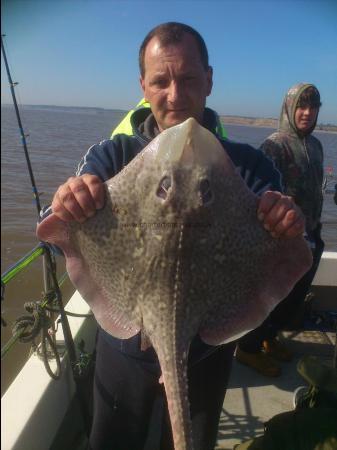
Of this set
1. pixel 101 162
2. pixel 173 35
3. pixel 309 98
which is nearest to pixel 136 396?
pixel 101 162

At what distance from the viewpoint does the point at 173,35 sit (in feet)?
6.77

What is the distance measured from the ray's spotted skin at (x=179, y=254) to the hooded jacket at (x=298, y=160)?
2.86 m

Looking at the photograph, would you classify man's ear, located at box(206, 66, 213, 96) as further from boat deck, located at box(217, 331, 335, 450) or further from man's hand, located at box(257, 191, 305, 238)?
boat deck, located at box(217, 331, 335, 450)

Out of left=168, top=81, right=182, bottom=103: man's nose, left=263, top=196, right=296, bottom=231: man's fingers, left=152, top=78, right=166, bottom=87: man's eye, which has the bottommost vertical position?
left=263, top=196, right=296, bottom=231: man's fingers

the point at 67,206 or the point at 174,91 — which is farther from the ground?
the point at 174,91

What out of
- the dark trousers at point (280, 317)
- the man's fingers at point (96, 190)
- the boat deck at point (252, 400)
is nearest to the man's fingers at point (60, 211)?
the man's fingers at point (96, 190)

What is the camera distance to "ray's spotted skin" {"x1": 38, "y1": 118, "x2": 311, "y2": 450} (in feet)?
5.30

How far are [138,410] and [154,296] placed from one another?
113cm

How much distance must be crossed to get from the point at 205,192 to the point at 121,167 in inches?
33.0

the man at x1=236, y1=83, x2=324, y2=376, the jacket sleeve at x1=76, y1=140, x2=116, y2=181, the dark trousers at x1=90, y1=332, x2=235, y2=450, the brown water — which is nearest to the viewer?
the jacket sleeve at x1=76, y1=140, x2=116, y2=181

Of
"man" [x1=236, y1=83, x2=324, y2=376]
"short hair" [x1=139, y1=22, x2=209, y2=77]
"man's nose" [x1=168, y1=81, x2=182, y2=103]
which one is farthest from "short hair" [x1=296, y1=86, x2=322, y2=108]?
"man's nose" [x1=168, y1=81, x2=182, y2=103]

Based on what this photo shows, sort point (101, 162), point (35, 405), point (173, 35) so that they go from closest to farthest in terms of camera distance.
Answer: point (173, 35) → point (101, 162) → point (35, 405)

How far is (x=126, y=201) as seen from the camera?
169 centimetres

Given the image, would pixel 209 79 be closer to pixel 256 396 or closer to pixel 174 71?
pixel 174 71
